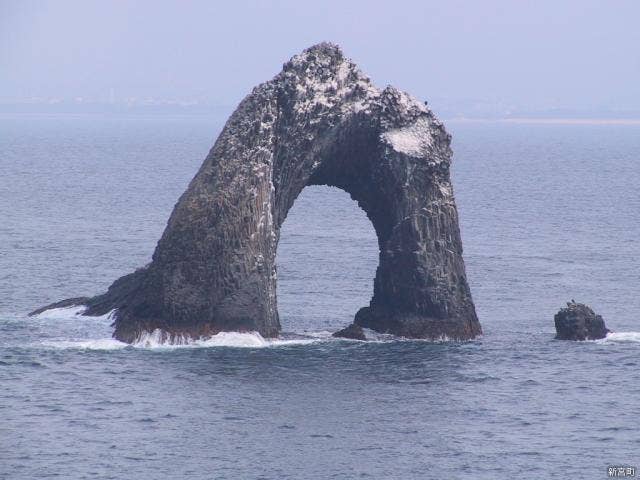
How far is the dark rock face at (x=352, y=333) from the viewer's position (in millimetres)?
90938

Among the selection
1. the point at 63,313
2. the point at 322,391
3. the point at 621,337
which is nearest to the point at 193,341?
the point at 322,391

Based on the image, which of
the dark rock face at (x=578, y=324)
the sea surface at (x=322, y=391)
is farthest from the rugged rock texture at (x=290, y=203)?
the dark rock face at (x=578, y=324)

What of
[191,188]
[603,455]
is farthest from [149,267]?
[603,455]

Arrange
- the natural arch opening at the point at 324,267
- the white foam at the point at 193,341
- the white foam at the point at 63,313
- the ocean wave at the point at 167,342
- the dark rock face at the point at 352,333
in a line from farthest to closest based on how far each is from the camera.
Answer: the natural arch opening at the point at 324,267
the white foam at the point at 63,313
the dark rock face at the point at 352,333
the white foam at the point at 193,341
the ocean wave at the point at 167,342

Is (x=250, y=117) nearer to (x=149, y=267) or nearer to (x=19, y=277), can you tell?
(x=149, y=267)

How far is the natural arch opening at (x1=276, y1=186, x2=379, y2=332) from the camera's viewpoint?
10056cm

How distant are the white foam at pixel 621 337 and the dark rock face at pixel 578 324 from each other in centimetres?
56

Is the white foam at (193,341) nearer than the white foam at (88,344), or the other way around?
the white foam at (88,344)

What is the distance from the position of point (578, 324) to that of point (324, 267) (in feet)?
120

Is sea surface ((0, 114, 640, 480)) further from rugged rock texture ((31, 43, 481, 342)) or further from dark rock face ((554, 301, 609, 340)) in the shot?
rugged rock texture ((31, 43, 481, 342))

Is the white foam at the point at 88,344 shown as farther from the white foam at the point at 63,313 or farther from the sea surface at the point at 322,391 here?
the white foam at the point at 63,313

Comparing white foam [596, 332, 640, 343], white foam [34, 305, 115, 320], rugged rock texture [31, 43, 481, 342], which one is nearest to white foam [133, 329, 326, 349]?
rugged rock texture [31, 43, 481, 342]

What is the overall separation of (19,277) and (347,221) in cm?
6038

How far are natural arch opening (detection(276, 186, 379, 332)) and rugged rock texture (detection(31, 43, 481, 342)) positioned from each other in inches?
276
